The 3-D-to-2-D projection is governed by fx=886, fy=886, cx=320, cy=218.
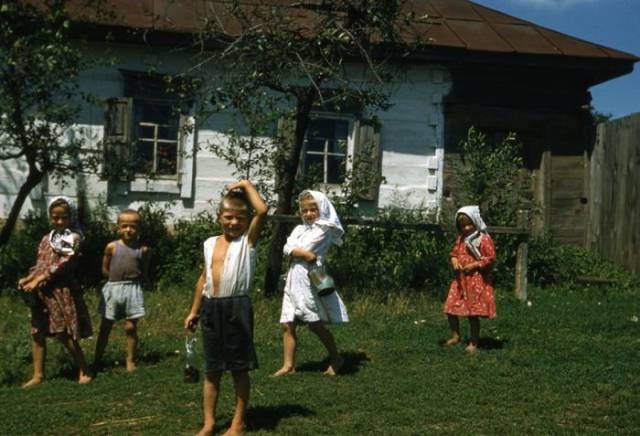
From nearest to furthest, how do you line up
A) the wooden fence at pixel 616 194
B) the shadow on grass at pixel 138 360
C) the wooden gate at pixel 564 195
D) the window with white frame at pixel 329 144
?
the shadow on grass at pixel 138 360
the wooden fence at pixel 616 194
the window with white frame at pixel 329 144
the wooden gate at pixel 564 195

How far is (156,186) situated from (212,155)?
90cm

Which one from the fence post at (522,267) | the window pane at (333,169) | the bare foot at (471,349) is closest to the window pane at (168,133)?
the window pane at (333,169)

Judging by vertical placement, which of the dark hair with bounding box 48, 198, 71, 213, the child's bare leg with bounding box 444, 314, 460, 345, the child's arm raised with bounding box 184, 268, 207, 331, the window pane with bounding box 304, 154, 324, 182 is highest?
the window pane with bounding box 304, 154, 324, 182

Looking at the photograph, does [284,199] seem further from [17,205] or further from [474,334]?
[17,205]

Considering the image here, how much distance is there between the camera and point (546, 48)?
13352 mm

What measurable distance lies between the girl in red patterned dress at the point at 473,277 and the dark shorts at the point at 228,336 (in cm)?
287

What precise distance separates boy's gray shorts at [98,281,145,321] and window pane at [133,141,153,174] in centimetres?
466

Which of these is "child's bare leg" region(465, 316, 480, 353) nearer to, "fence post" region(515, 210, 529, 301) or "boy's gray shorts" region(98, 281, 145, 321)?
"boy's gray shorts" region(98, 281, 145, 321)

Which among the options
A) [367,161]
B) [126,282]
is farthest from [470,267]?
[367,161]

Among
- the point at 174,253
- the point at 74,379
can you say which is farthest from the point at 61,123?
the point at 74,379

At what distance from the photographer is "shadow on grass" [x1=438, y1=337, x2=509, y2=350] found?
770 cm

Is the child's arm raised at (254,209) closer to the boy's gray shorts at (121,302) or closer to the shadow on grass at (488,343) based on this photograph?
the boy's gray shorts at (121,302)

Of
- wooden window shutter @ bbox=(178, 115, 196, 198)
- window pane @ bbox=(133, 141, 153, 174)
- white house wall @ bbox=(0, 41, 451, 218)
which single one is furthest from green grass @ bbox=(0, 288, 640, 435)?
wooden window shutter @ bbox=(178, 115, 196, 198)

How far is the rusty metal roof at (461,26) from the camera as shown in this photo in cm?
1234
